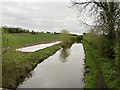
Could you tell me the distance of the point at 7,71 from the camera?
1438 centimetres

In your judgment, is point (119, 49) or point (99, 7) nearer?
point (119, 49)

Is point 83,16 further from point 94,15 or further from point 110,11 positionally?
point 110,11

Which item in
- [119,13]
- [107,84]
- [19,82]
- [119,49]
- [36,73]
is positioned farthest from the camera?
[119,13]

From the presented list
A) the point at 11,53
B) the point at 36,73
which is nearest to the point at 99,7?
the point at 36,73

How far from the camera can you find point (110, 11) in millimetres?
24062

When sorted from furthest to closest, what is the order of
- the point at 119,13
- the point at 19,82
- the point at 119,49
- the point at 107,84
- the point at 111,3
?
the point at 111,3, the point at 119,13, the point at 19,82, the point at 119,49, the point at 107,84

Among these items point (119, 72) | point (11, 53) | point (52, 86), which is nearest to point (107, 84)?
point (119, 72)

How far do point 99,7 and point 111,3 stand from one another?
1242 millimetres

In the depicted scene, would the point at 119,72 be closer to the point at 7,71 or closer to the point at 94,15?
the point at 7,71

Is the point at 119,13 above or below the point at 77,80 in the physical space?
above

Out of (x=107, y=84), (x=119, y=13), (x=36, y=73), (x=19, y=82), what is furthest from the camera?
(x=119, y=13)

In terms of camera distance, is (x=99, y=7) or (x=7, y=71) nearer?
(x=7, y=71)

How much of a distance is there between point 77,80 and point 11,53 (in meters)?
5.35

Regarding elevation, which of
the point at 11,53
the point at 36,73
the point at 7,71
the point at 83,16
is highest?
the point at 83,16
